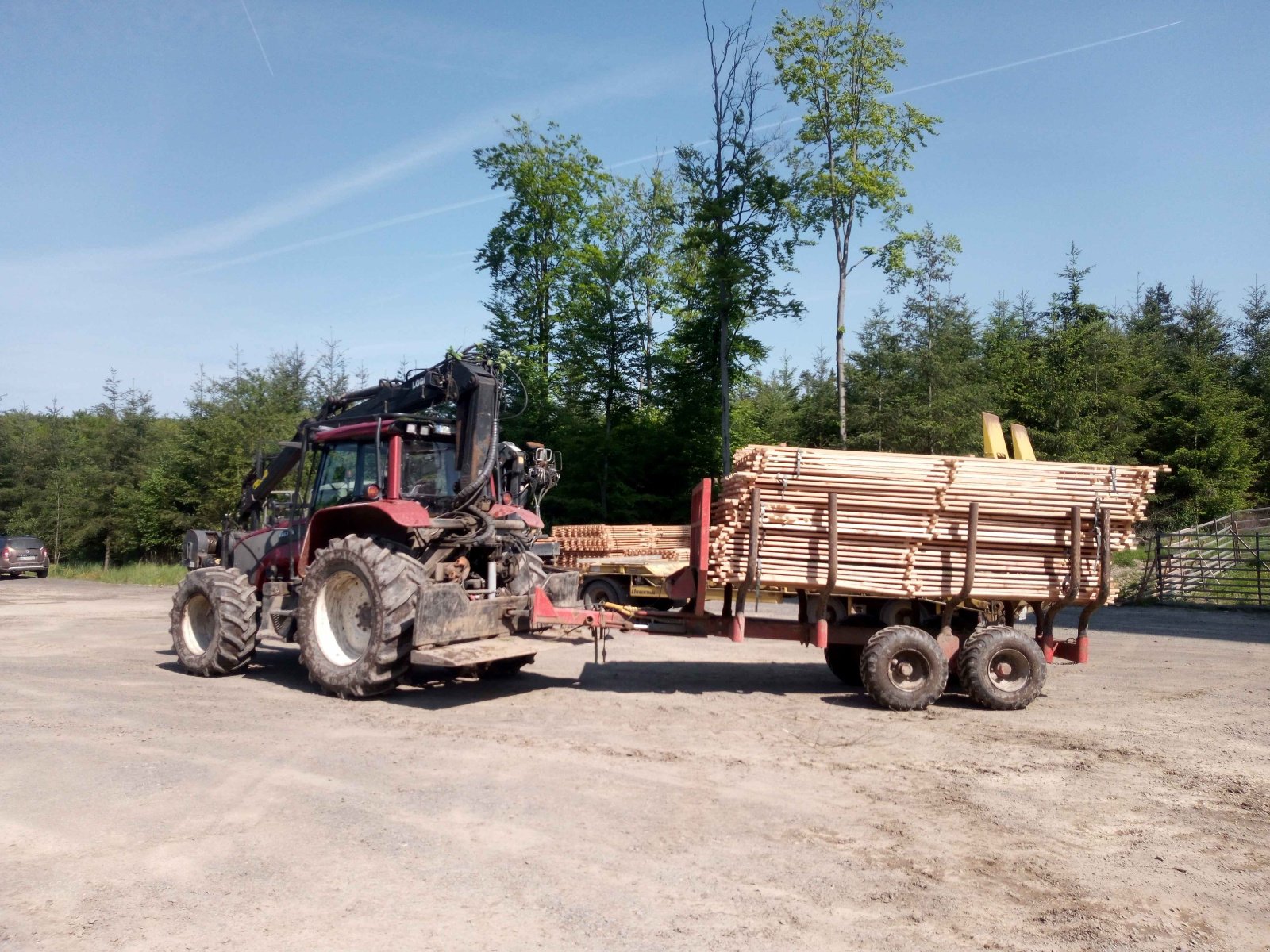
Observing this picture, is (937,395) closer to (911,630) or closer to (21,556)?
(911,630)

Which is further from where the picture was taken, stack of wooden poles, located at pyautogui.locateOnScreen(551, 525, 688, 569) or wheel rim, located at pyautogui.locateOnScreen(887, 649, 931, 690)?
stack of wooden poles, located at pyautogui.locateOnScreen(551, 525, 688, 569)

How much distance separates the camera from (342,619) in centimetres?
954

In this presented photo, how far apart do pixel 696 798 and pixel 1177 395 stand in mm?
35606

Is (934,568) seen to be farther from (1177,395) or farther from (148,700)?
(1177,395)

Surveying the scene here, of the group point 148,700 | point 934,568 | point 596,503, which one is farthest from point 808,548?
point 596,503

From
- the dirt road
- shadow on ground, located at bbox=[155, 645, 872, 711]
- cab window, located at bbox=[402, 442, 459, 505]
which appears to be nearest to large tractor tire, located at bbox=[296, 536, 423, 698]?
the dirt road

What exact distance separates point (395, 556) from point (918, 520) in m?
5.08

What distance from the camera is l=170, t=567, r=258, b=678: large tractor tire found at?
396 inches

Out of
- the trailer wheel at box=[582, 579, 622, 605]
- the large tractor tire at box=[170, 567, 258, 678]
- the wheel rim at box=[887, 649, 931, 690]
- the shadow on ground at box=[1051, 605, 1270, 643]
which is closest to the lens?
the wheel rim at box=[887, 649, 931, 690]

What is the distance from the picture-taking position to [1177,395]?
115 ft

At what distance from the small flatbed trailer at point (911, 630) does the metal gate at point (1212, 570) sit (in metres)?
15.7

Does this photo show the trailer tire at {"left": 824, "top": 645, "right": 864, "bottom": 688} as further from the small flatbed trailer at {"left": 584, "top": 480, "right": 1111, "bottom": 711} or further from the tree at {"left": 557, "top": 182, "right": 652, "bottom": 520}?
the tree at {"left": 557, "top": 182, "right": 652, "bottom": 520}

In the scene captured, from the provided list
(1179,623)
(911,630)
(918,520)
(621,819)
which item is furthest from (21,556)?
(1179,623)

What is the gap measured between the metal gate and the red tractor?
19014 mm
